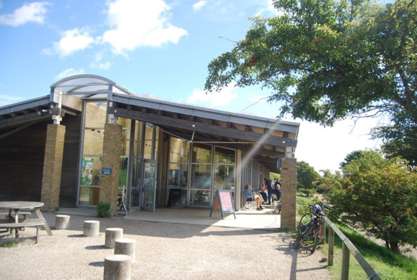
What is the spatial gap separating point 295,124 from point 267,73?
698 cm

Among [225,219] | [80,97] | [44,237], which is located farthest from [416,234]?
[80,97]

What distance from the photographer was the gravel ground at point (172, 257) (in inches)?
260

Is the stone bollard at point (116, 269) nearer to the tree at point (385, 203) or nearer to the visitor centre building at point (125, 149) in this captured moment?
the visitor centre building at point (125, 149)

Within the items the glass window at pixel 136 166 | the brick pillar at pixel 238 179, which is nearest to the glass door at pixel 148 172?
the glass window at pixel 136 166

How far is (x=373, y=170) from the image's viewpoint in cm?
1209

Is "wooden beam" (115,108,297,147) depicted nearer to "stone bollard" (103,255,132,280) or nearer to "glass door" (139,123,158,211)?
"glass door" (139,123,158,211)

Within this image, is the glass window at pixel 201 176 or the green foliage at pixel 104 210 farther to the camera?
the glass window at pixel 201 176

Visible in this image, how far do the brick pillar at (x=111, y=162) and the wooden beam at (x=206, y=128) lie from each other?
677mm

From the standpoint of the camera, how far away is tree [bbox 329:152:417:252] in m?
11.2

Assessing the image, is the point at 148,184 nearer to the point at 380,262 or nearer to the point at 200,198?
the point at 200,198

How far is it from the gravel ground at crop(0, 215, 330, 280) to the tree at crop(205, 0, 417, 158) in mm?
3097

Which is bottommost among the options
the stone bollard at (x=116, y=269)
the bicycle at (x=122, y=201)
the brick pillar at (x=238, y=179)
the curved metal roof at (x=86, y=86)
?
the stone bollard at (x=116, y=269)

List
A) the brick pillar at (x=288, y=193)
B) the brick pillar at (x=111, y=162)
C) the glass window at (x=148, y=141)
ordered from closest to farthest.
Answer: the brick pillar at (x=288, y=193)
the brick pillar at (x=111, y=162)
the glass window at (x=148, y=141)

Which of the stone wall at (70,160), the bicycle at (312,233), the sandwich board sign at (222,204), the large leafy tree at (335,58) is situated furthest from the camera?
the stone wall at (70,160)
